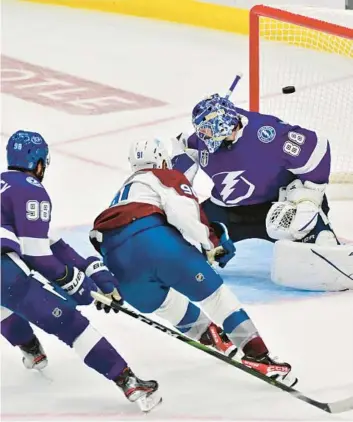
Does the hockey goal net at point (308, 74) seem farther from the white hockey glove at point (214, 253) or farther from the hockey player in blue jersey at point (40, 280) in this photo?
the hockey player in blue jersey at point (40, 280)

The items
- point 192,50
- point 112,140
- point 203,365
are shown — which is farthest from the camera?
point 192,50

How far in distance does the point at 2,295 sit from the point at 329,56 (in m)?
2.83

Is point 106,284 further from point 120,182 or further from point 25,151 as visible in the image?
point 120,182

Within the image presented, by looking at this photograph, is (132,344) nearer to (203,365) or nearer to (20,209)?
(203,365)

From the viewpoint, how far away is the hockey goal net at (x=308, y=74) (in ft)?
14.8

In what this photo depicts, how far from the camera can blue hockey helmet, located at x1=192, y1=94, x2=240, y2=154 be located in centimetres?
334

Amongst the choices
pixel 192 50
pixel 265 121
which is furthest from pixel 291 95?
pixel 192 50

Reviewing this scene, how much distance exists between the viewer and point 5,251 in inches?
106

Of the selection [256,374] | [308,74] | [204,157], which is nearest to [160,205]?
[256,374]

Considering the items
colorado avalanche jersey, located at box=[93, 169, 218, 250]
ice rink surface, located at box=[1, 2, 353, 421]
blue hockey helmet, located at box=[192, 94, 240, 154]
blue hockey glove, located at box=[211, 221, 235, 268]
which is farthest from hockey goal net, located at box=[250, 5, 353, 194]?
colorado avalanche jersey, located at box=[93, 169, 218, 250]

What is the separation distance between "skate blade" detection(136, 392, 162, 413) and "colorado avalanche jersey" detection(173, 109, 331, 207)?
0.96m

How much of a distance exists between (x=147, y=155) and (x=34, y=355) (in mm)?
572

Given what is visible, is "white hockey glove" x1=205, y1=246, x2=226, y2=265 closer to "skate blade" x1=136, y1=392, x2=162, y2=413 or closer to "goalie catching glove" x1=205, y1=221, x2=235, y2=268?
"goalie catching glove" x1=205, y1=221, x2=235, y2=268

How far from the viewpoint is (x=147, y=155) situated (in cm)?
296
